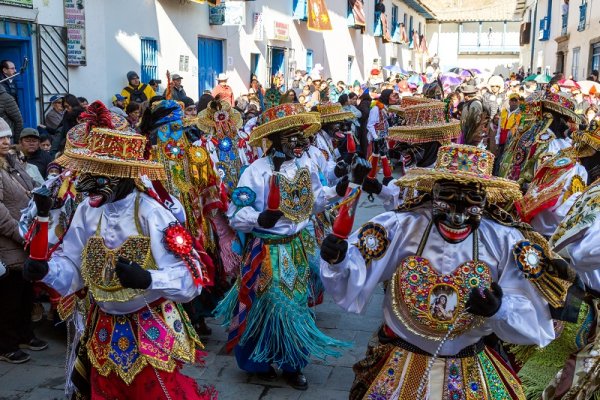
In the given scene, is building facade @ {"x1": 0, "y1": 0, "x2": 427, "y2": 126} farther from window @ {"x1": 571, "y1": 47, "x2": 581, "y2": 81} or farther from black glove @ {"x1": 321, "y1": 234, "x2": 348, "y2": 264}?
window @ {"x1": 571, "y1": 47, "x2": 581, "y2": 81}

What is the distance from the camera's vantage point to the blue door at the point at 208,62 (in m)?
16.8

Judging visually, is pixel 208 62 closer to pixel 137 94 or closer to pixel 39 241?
pixel 137 94

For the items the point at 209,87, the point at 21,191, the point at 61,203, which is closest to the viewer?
the point at 61,203

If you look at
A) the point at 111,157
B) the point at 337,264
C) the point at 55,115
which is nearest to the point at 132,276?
the point at 111,157

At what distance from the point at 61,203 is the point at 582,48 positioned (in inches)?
1013

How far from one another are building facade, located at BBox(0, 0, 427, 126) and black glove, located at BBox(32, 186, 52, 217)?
24.7 feet

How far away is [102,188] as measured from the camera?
144 inches

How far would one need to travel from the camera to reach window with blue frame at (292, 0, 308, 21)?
2245 centimetres

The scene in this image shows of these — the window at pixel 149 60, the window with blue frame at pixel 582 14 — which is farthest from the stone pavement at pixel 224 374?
the window with blue frame at pixel 582 14

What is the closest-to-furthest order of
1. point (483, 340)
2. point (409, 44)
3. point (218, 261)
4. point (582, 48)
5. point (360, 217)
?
point (483, 340) → point (218, 261) → point (360, 217) → point (582, 48) → point (409, 44)

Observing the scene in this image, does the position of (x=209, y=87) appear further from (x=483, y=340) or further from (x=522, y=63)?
→ (x=522, y=63)

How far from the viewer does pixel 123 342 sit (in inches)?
146

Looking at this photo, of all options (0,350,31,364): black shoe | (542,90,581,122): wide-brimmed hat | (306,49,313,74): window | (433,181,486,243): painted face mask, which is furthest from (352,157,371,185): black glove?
(306,49,313,74): window

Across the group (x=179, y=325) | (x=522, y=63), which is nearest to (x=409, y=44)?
(x=522, y=63)
